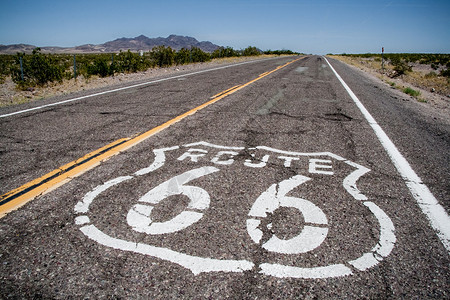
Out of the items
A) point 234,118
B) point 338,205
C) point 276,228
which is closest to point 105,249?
point 276,228

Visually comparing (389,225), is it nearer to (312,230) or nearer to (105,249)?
(312,230)

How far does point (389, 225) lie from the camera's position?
2.22 meters

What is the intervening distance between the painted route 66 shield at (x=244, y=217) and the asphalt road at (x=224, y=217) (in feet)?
0.03

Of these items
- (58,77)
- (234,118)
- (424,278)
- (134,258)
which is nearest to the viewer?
(424,278)

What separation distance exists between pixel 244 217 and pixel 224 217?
0.50 ft

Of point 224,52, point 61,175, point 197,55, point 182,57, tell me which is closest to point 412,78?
point 182,57

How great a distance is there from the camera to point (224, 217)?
2.27 m

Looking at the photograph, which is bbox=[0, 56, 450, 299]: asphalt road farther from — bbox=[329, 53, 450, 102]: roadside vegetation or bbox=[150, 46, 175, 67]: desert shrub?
bbox=[150, 46, 175, 67]: desert shrub

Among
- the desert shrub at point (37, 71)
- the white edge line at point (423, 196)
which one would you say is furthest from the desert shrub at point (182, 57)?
the white edge line at point (423, 196)

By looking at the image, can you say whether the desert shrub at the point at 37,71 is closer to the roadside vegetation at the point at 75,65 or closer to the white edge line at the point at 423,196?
the roadside vegetation at the point at 75,65

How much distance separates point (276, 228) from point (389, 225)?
0.86m

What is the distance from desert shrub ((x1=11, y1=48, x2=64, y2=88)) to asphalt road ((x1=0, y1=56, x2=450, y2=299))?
993 cm

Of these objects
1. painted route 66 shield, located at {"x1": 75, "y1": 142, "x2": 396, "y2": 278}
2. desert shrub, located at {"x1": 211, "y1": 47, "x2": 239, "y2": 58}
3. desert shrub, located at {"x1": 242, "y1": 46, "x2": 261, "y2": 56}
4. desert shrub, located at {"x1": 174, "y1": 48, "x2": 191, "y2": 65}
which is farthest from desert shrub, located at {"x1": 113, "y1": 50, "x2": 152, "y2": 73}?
desert shrub, located at {"x1": 242, "y1": 46, "x2": 261, "y2": 56}

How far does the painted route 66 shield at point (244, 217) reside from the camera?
184 centimetres
